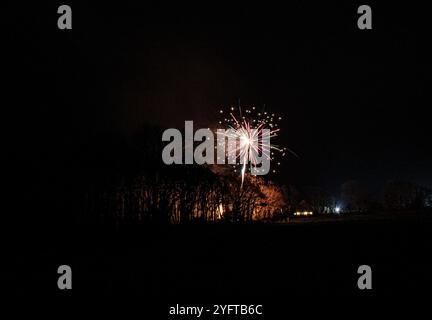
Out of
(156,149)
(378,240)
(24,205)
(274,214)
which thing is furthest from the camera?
(274,214)

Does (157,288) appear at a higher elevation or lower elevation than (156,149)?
lower

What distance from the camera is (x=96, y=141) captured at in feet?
121

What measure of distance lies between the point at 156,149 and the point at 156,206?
673 cm

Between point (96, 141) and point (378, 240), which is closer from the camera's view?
point (378, 240)

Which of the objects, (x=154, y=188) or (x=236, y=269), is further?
(x=154, y=188)

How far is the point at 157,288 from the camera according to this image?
32.2ft

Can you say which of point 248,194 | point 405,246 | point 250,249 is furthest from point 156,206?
point 405,246

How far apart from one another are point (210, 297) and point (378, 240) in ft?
41.3

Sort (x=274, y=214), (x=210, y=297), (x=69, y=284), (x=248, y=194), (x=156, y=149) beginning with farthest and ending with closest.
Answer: (x=274, y=214) < (x=248, y=194) < (x=156, y=149) < (x=69, y=284) < (x=210, y=297)

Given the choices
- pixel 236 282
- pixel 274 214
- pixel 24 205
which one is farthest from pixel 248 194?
pixel 236 282

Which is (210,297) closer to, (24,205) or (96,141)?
(24,205)

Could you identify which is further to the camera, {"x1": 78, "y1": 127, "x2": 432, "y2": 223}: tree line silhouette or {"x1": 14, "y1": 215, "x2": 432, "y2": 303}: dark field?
{"x1": 78, "y1": 127, "x2": 432, "y2": 223}: tree line silhouette

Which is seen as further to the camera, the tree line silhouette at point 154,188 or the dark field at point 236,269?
the tree line silhouette at point 154,188

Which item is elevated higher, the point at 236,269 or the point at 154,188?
the point at 154,188
